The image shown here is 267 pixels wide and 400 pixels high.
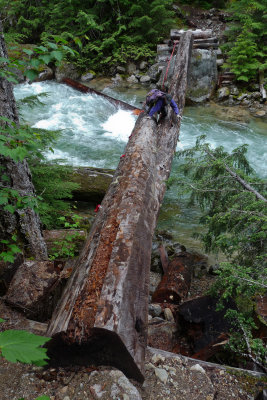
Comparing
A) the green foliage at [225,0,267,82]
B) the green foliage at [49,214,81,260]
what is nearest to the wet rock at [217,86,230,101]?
the green foliage at [225,0,267,82]

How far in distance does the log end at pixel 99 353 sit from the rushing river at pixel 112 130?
427cm

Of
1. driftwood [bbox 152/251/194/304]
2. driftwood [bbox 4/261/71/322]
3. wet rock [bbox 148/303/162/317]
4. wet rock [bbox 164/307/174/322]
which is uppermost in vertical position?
driftwood [bbox 4/261/71/322]

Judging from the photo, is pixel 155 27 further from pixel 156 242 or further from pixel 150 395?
pixel 150 395

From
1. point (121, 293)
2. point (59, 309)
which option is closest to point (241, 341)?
point (121, 293)

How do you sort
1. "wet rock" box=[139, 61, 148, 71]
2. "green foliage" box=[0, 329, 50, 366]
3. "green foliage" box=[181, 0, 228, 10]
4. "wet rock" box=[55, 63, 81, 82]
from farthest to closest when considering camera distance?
"green foliage" box=[181, 0, 228, 10], "wet rock" box=[139, 61, 148, 71], "wet rock" box=[55, 63, 81, 82], "green foliage" box=[0, 329, 50, 366]

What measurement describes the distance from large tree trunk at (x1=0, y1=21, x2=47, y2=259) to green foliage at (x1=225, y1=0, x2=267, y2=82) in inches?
478

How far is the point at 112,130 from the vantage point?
404 inches

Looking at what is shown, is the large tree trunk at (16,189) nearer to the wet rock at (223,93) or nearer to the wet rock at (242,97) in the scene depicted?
the wet rock at (223,93)

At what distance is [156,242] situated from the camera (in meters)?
5.59

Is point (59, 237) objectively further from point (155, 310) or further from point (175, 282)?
point (175, 282)

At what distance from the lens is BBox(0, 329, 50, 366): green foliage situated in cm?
93

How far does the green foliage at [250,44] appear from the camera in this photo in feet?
41.7

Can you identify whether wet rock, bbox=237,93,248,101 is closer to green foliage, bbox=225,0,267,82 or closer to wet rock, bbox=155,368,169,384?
green foliage, bbox=225,0,267,82

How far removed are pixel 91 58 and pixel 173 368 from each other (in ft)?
54.9
